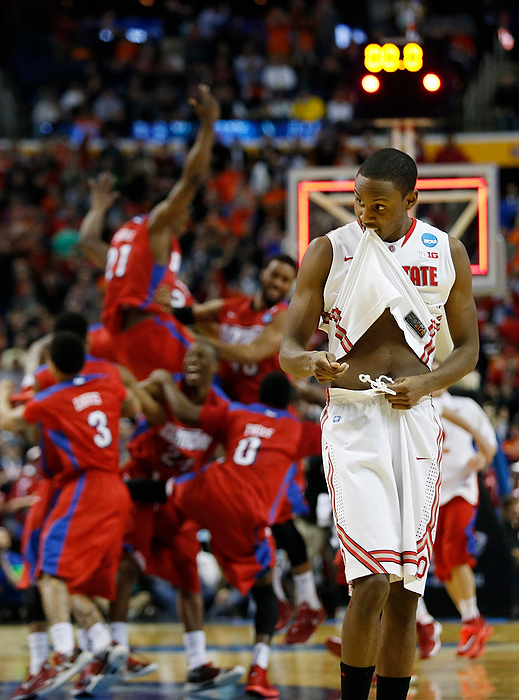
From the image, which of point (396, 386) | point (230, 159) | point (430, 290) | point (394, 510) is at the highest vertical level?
point (230, 159)

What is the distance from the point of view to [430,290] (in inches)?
158

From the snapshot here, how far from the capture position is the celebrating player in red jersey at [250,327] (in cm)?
699

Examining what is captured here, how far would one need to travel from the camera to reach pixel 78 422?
630cm

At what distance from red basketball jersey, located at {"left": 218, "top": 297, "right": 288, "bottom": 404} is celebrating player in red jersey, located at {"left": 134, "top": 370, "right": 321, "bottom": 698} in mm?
596

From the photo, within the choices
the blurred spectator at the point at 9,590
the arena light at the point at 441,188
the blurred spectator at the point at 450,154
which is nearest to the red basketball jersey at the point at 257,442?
the arena light at the point at 441,188

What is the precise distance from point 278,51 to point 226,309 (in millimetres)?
12960

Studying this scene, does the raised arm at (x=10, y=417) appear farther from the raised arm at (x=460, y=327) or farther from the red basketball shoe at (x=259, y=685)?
the raised arm at (x=460, y=327)

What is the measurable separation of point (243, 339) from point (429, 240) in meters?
3.38

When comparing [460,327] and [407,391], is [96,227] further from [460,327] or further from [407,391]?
[407,391]

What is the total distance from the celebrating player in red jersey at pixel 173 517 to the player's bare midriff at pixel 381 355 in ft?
9.14

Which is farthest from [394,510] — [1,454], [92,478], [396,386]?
[1,454]

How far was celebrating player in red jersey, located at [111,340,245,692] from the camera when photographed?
263 inches

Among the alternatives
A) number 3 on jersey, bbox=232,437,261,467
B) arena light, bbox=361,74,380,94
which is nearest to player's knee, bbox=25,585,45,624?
number 3 on jersey, bbox=232,437,261,467

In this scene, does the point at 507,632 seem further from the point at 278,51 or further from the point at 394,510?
the point at 278,51
